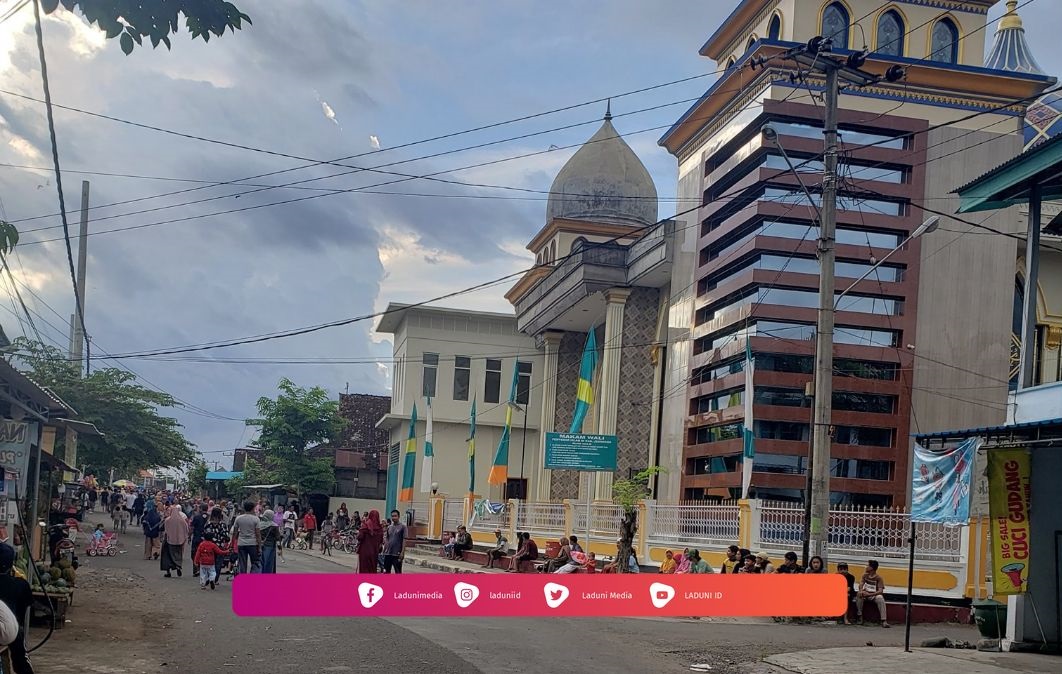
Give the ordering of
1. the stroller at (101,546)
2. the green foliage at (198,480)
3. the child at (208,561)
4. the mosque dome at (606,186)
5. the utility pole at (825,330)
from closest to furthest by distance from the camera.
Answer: the utility pole at (825,330)
the child at (208,561)
the stroller at (101,546)
the mosque dome at (606,186)
the green foliage at (198,480)

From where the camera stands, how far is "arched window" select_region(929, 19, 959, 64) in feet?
110

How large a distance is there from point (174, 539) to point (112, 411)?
14046 millimetres

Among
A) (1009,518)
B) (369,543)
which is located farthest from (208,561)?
(1009,518)

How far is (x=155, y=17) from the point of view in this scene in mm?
6789

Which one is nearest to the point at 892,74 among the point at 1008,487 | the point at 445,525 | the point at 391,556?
the point at 1008,487

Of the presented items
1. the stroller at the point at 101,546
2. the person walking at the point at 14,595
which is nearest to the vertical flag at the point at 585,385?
the stroller at the point at 101,546

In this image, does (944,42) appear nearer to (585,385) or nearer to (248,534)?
(585,385)

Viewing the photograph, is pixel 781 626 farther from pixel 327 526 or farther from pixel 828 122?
pixel 327 526

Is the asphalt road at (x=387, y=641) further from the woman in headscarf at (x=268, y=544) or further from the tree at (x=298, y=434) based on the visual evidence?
the tree at (x=298, y=434)

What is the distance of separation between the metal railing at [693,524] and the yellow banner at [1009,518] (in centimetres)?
867

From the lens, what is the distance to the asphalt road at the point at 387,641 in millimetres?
11453

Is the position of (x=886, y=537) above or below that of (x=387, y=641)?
above

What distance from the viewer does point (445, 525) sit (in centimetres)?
4316

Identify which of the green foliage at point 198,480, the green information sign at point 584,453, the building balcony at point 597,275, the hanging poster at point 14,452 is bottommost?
the green foliage at point 198,480
